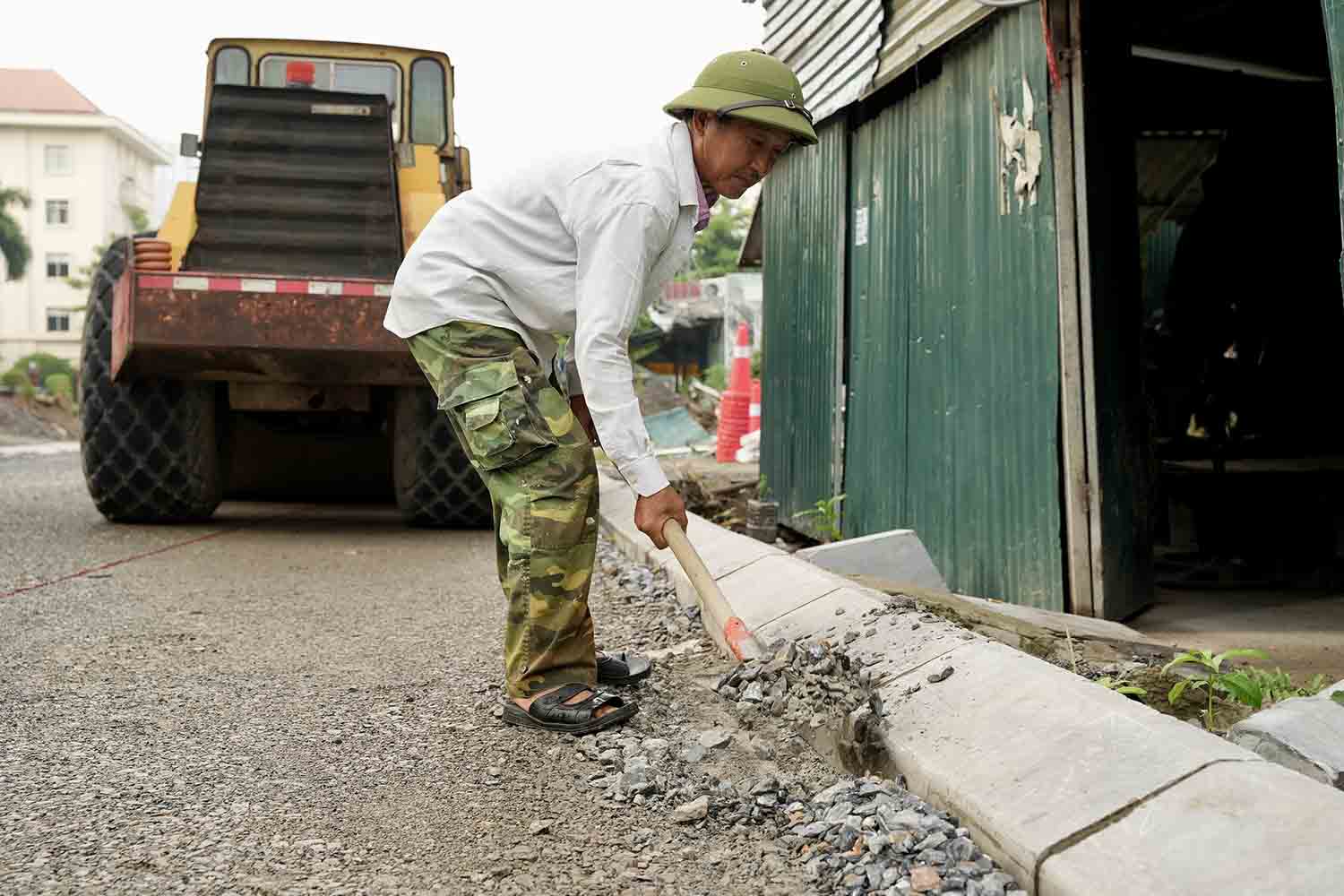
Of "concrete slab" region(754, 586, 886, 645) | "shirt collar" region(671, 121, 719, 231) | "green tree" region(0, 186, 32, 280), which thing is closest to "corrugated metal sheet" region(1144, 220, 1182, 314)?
"concrete slab" region(754, 586, 886, 645)

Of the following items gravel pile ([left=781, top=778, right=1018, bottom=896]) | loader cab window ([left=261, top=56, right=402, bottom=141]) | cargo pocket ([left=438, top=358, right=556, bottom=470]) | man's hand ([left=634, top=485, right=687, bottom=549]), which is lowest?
gravel pile ([left=781, top=778, right=1018, bottom=896])

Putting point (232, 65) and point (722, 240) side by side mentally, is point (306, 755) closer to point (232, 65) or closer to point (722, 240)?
point (232, 65)

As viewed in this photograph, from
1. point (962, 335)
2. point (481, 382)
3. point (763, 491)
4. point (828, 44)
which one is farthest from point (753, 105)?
point (763, 491)

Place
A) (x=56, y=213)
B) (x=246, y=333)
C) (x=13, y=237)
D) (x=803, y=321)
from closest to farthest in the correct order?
(x=246, y=333) → (x=803, y=321) → (x=13, y=237) → (x=56, y=213)

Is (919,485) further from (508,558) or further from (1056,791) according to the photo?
(1056,791)

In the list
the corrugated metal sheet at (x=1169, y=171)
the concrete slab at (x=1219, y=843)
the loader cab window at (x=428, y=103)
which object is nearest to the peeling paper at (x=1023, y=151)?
the concrete slab at (x=1219, y=843)

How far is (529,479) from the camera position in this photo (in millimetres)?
3092

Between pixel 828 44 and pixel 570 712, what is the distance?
5216mm

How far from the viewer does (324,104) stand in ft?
24.9

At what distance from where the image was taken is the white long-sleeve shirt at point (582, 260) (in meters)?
2.92

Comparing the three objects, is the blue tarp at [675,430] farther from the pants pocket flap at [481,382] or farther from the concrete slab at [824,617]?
the pants pocket flap at [481,382]

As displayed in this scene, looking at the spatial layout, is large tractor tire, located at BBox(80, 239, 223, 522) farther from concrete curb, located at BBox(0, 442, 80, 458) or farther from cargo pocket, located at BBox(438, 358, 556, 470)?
concrete curb, located at BBox(0, 442, 80, 458)

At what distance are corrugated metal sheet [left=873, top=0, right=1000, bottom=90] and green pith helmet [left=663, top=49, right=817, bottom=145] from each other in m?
2.21

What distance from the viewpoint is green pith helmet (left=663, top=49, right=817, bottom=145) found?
116 inches
